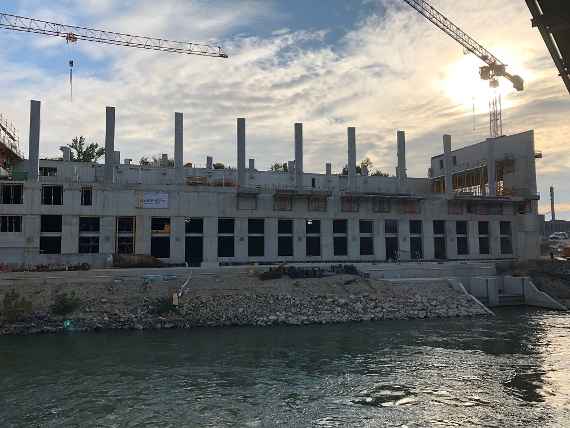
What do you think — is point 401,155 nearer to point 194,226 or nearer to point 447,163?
point 447,163

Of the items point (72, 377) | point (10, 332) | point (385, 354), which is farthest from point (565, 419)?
point (10, 332)

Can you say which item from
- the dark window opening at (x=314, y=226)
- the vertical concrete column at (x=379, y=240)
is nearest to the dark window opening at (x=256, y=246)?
the dark window opening at (x=314, y=226)

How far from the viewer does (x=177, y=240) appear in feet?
163

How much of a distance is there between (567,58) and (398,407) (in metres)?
13.8

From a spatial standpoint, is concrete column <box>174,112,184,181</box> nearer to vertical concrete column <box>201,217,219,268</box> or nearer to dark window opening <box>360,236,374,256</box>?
vertical concrete column <box>201,217,219,268</box>

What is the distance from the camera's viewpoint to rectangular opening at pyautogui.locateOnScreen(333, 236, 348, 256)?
55781mm

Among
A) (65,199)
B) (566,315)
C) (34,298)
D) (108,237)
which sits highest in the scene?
(65,199)

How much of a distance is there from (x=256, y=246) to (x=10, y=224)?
24.9 metres

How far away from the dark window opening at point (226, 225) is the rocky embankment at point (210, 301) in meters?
13.8

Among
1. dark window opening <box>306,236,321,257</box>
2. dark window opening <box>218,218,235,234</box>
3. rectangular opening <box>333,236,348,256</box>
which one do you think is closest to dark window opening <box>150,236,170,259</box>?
dark window opening <box>218,218,235,234</box>

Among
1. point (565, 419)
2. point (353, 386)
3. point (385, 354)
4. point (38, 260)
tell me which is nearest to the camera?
point (565, 419)

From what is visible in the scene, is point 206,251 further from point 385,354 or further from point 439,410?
point 439,410

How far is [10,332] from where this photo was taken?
2858cm

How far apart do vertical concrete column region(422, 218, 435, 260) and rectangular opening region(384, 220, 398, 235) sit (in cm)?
398
